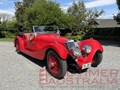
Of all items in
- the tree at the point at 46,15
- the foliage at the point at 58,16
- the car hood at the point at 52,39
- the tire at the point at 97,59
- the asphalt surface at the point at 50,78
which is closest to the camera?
the asphalt surface at the point at 50,78

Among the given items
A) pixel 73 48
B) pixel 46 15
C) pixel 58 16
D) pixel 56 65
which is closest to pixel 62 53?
pixel 73 48

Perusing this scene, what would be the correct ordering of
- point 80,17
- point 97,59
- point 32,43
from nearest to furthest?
1. point 97,59
2. point 32,43
3. point 80,17

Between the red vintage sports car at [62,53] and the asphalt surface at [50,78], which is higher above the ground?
the red vintage sports car at [62,53]

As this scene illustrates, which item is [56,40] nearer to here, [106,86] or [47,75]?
[47,75]

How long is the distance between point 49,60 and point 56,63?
15.4 inches

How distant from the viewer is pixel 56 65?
6457mm

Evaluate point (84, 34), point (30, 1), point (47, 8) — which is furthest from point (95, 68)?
point (30, 1)

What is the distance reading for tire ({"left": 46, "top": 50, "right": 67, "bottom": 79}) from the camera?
6.09 meters

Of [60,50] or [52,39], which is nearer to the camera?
[60,50]

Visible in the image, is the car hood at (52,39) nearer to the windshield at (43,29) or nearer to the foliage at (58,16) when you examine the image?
the windshield at (43,29)

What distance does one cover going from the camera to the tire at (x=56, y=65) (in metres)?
6.09

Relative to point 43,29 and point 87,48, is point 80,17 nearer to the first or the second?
point 43,29

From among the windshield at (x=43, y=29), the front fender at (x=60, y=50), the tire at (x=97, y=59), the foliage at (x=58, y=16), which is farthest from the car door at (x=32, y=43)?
the foliage at (x=58, y=16)

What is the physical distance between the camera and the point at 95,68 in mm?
7496
